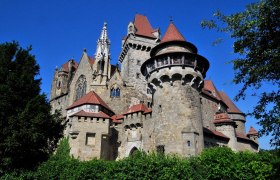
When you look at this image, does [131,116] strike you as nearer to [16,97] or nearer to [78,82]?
[16,97]

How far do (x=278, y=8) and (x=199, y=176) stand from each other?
11970mm


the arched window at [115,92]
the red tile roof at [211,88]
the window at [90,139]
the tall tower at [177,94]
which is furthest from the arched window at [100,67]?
the tall tower at [177,94]

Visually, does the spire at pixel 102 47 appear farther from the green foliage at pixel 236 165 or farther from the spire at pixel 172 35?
the green foliage at pixel 236 165

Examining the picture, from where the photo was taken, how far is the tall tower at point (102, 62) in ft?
145

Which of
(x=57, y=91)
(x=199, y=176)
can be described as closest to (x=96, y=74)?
(x=57, y=91)

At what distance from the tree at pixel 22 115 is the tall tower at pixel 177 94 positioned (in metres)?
9.39

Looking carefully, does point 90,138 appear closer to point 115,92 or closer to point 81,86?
point 115,92

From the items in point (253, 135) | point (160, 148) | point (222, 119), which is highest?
point (222, 119)

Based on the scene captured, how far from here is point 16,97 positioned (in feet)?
75.4

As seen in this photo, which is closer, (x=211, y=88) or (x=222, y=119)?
(x=222, y=119)

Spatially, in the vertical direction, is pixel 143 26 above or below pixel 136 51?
above

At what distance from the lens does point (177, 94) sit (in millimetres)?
26344

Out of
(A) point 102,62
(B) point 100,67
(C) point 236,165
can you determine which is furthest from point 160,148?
(A) point 102,62

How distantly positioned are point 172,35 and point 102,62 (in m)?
18.8
